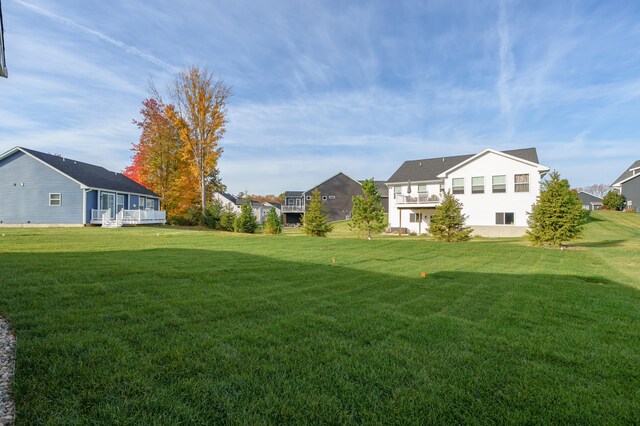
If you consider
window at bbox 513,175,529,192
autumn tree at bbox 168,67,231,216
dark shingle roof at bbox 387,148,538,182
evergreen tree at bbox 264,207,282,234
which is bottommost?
evergreen tree at bbox 264,207,282,234

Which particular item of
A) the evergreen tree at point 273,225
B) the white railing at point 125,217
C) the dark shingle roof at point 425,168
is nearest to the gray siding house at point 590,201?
the dark shingle roof at point 425,168

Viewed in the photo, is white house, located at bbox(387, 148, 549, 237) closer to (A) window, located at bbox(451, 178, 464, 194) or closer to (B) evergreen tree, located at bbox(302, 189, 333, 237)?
(A) window, located at bbox(451, 178, 464, 194)

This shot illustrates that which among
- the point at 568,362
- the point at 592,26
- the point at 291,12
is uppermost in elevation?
the point at 291,12

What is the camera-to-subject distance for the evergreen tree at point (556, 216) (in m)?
16.9

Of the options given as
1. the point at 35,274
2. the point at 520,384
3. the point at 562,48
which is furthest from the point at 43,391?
the point at 562,48

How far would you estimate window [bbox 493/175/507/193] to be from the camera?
26031mm

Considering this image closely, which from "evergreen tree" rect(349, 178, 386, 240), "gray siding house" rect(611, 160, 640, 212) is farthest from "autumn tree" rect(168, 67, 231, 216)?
"gray siding house" rect(611, 160, 640, 212)

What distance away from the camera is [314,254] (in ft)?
37.1

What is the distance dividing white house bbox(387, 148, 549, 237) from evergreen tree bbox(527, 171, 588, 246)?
7558 millimetres

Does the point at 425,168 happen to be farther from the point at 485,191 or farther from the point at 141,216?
the point at 141,216

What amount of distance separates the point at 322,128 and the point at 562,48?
735 inches

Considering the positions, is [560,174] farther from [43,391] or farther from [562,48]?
[43,391]

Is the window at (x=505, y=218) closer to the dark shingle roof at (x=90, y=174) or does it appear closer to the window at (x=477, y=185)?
the window at (x=477, y=185)

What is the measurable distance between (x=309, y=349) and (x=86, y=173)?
3056 centimetres
